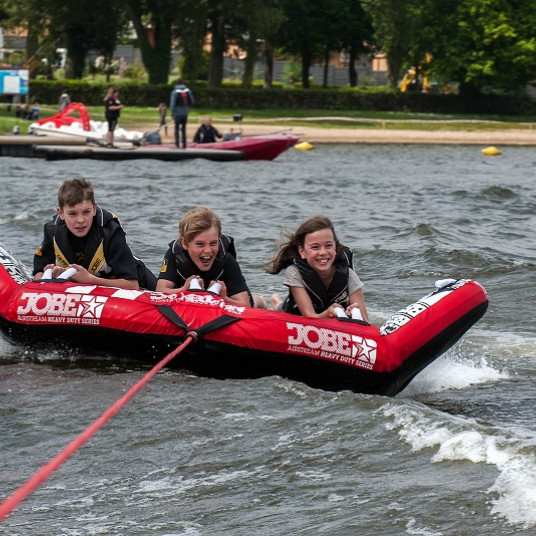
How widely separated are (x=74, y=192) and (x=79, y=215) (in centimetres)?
15

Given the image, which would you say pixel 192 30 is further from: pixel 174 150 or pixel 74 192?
pixel 74 192

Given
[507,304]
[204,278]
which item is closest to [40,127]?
[507,304]

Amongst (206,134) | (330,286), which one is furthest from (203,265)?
(206,134)

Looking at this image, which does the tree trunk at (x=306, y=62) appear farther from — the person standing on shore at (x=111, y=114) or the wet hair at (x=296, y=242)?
the wet hair at (x=296, y=242)

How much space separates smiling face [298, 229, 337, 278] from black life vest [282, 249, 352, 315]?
9 cm

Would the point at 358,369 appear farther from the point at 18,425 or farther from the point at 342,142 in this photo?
the point at 342,142

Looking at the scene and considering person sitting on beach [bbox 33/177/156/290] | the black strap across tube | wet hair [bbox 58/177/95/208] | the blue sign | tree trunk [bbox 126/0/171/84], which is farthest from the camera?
tree trunk [bbox 126/0/171/84]

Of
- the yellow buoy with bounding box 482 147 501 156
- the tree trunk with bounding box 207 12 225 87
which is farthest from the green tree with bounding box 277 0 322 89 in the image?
the yellow buoy with bounding box 482 147 501 156

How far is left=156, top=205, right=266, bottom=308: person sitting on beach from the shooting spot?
695 cm

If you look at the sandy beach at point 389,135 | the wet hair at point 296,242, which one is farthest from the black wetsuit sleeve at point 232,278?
the sandy beach at point 389,135

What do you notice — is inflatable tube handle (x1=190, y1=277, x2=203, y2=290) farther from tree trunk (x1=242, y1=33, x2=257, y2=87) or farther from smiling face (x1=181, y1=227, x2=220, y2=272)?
tree trunk (x1=242, y1=33, x2=257, y2=87)

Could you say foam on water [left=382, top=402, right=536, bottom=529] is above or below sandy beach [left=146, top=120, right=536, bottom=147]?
below

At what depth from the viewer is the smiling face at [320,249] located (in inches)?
265

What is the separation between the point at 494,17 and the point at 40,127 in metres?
23.1
